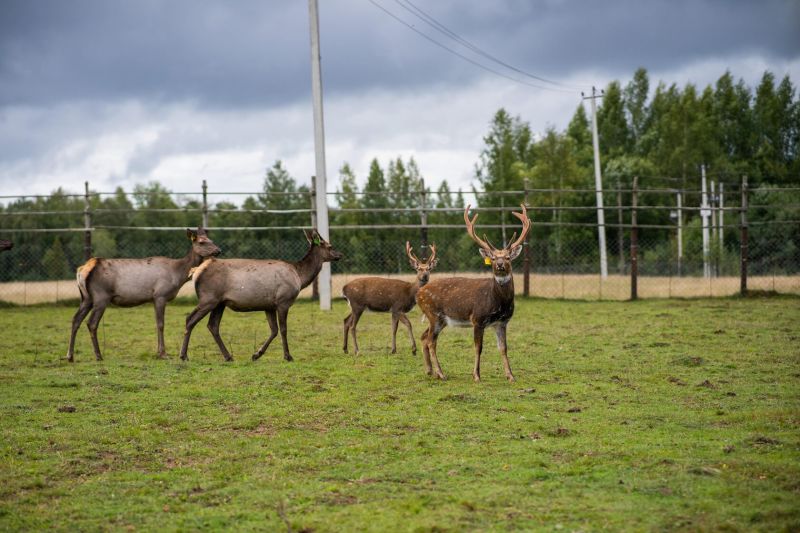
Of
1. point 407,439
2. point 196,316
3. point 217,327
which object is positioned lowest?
point 407,439

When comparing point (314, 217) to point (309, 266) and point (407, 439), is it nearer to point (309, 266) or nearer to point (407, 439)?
point (309, 266)

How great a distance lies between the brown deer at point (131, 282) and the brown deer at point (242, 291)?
708mm

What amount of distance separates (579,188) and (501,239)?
14.3 metres

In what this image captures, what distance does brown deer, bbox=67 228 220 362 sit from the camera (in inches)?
522

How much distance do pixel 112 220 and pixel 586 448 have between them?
5438 cm

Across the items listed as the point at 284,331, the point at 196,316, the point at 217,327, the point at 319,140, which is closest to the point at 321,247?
the point at 284,331

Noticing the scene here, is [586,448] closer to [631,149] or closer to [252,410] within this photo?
[252,410]

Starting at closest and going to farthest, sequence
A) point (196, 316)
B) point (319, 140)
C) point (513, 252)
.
Answer: point (513, 252)
point (196, 316)
point (319, 140)

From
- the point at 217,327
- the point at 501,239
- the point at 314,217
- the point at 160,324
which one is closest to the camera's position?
the point at 217,327

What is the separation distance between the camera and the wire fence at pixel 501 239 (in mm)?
22906

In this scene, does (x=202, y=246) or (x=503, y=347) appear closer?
(x=503, y=347)

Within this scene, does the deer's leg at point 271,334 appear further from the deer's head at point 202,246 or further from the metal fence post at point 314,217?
the metal fence post at point 314,217

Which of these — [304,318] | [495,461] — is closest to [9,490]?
[495,461]

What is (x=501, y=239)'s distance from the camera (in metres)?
39.3
